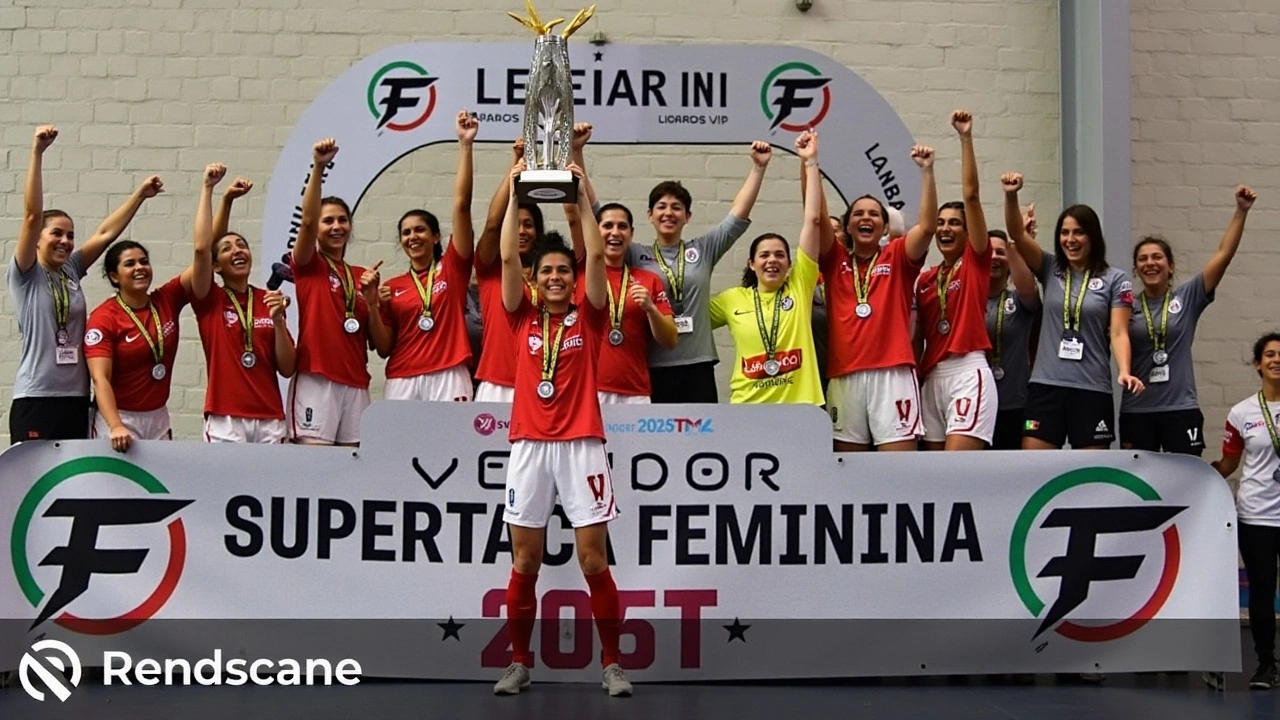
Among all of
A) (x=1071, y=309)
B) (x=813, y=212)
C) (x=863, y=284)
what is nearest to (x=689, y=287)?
(x=813, y=212)

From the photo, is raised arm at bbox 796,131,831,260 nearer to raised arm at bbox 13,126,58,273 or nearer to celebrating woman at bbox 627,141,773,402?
celebrating woman at bbox 627,141,773,402

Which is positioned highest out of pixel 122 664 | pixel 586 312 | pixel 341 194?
pixel 341 194

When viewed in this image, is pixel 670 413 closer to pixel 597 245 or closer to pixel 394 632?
pixel 597 245

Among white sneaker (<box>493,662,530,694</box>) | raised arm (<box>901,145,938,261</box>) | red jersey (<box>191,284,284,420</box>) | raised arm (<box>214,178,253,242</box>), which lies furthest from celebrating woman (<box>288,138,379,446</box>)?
raised arm (<box>901,145,938,261</box>)

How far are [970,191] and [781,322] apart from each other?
3.08ft

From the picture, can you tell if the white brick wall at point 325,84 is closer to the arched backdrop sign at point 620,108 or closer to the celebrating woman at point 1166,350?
the arched backdrop sign at point 620,108

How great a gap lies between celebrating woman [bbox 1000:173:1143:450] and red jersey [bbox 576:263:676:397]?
150 centimetres

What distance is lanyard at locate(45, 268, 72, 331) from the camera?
5.87 meters

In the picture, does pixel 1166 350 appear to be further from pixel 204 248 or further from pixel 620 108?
pixel 204 248

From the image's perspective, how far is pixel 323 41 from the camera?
26.3 ft

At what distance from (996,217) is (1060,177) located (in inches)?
17.1

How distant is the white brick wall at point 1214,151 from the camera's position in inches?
320

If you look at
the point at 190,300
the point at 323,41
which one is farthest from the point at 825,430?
the point at 323,41

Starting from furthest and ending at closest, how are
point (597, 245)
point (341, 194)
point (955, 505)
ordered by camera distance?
1. point (341, 194)
2. point (955, 505)
3. point (597, 245)
